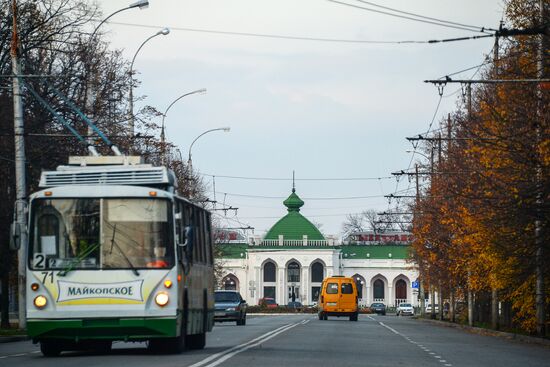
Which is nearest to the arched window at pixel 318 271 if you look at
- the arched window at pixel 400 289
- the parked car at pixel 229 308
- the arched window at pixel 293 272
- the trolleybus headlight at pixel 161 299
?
the arched window at pixel 293 272

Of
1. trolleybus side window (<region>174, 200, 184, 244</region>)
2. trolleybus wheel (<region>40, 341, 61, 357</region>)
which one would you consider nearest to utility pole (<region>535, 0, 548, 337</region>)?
trolleybus side window (<region>174, 200, 184, 244</region>)

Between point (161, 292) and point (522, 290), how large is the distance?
19682 millimetres

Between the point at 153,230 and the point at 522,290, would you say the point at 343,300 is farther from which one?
the point at 153,230

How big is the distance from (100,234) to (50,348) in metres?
2.60

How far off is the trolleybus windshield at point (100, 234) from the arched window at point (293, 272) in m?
135

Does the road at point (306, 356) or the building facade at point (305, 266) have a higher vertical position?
the building facade at point (305, 266)

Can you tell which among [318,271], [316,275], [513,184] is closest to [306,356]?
[513,184]

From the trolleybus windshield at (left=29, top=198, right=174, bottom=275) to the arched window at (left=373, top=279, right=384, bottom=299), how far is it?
139 metres

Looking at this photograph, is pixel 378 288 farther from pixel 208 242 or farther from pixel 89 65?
pixel 208 242

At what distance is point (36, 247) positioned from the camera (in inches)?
892

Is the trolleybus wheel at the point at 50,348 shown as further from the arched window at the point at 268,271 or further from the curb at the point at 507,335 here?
the arched window at the point at 268,271

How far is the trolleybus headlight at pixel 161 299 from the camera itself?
73.6 feet

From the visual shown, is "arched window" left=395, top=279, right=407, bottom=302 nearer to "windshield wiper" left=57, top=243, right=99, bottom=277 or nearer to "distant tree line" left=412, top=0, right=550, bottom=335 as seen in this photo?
"distant tree line" left=412, top=0, right=550, bottom=335

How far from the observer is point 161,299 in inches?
884
